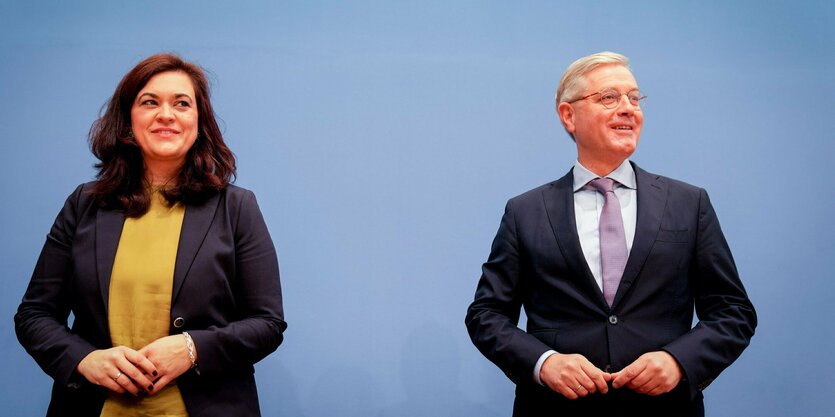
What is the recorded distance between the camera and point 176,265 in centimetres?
180

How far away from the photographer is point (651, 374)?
5.54 feet

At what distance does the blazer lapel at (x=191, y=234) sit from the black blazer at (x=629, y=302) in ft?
2.45

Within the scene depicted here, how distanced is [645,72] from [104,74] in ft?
6.92

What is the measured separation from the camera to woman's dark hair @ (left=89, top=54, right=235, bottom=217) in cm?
192

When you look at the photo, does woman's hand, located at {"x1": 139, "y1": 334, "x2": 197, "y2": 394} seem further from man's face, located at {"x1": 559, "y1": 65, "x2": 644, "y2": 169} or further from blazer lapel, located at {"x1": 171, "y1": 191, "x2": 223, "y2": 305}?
man's face, located at {"x1": 559, "y1": 65, "x2": 644, "y2": 169}

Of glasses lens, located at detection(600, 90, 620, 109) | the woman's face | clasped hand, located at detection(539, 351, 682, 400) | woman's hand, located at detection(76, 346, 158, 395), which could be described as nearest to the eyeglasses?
glasses lens, located at detection(600, 90, 620, 109)

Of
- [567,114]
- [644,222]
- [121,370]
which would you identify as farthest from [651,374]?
[121,370]

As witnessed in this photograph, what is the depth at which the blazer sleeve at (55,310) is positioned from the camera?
173 cm

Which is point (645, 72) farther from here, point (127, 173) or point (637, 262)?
point (127, 173)

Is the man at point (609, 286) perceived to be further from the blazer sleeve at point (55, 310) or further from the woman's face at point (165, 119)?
the blazer sleeve at point (55, 310)

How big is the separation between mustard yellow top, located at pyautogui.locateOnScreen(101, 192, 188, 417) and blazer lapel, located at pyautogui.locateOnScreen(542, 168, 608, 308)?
0.98 metres

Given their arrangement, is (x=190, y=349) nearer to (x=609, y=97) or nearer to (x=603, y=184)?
(x=603, y=184)

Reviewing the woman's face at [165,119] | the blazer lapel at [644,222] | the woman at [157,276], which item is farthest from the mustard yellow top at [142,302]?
the blazer lapel at [644,222]

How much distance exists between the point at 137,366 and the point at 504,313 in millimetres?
952
